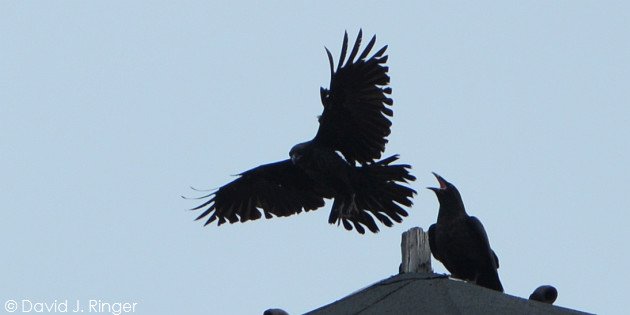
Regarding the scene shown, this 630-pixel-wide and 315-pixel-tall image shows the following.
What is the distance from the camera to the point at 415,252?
586 centimetres

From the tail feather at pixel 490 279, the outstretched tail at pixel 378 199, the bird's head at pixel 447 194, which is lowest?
the tail feather at pixel 490 279

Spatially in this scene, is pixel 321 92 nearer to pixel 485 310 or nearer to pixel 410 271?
pixel 410 271

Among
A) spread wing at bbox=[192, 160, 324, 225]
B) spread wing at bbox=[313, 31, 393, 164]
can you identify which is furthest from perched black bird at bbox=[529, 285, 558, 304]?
spread wing at bbox=[192, 160, 324, 225]

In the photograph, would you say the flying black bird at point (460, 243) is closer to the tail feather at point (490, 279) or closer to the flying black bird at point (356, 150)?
the tail feather at point (490, 279)

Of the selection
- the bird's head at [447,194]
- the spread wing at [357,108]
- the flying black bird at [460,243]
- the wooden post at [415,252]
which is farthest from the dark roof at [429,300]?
the spread wing at [357,108]

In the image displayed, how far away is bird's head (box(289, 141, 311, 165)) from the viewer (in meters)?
9.93

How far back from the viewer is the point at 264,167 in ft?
34.2

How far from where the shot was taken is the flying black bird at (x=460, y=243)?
677cm

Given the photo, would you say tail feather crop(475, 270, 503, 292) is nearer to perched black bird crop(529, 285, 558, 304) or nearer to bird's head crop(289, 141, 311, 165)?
perched black bird crop(529, 285, 558, 304)

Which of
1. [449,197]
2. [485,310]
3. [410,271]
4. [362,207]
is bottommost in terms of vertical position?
[485,310]

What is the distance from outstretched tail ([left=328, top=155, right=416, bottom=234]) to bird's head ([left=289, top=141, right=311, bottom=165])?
48cm

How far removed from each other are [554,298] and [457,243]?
47.3 inches

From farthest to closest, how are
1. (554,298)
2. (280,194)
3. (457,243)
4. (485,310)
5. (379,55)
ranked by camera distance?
(280,194) < (379,55) < (457,243) < (554,298) < (485,310)

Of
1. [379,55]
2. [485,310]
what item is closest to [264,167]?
[379,55]
